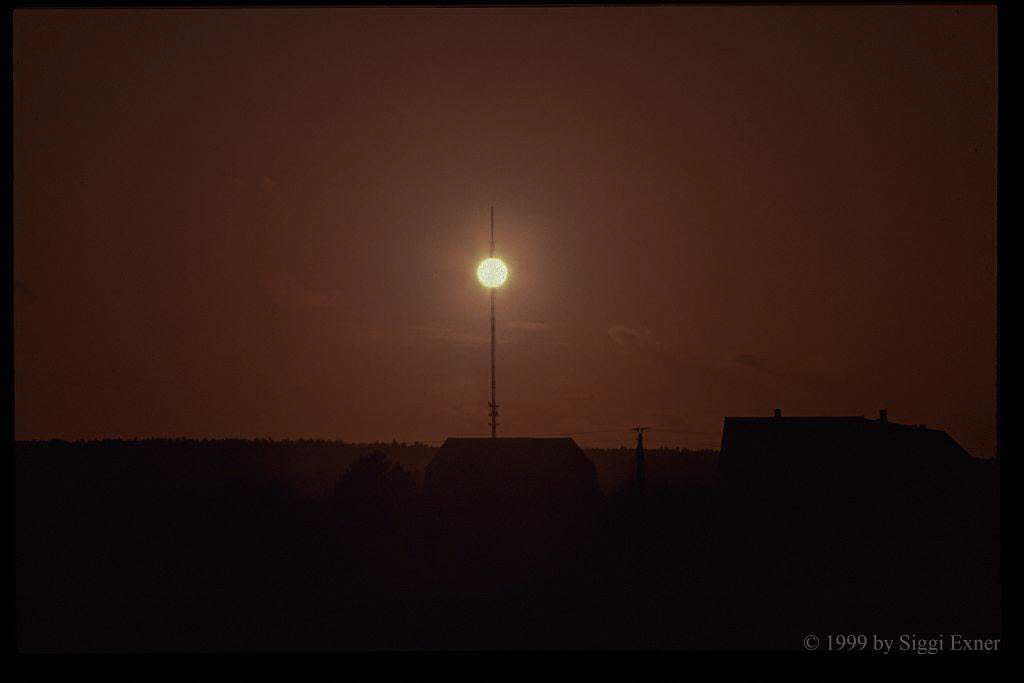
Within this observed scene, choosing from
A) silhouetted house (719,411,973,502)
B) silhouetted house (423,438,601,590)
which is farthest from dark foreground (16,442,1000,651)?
silhouetted house (719,411,973,502)

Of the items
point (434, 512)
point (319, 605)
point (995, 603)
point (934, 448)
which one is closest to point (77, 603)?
point (319, 605)

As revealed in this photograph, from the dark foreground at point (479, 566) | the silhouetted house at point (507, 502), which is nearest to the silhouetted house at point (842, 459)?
the dark foreground at point (479, 566)

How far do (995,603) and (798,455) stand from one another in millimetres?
14464

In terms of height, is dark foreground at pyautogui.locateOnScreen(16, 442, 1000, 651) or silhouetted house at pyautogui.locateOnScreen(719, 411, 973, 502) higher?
silhouetted house at pyautogui.locateOnScreen(719, 411, 973, 502)

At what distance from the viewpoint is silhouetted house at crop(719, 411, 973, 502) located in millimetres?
34406

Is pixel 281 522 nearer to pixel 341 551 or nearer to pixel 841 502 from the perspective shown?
pixel 341 551

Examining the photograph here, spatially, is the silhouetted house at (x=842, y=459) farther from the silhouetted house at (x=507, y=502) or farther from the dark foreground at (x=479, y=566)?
the silhouetted house at (x=507, y=502)

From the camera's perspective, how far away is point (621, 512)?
99.5ft

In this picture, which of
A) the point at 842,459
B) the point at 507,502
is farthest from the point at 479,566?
the point at 842,459

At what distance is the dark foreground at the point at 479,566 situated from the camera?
68.0 ft

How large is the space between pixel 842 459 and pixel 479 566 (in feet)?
53.2

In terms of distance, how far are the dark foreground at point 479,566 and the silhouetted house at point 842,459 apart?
0.55m

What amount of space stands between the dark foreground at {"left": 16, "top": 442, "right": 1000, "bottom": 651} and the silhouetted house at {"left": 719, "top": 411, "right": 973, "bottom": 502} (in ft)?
1.82

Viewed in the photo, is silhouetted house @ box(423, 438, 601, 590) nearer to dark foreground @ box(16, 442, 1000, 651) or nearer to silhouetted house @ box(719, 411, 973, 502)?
dark foreground @ box(16, 442, 1000, 651)
